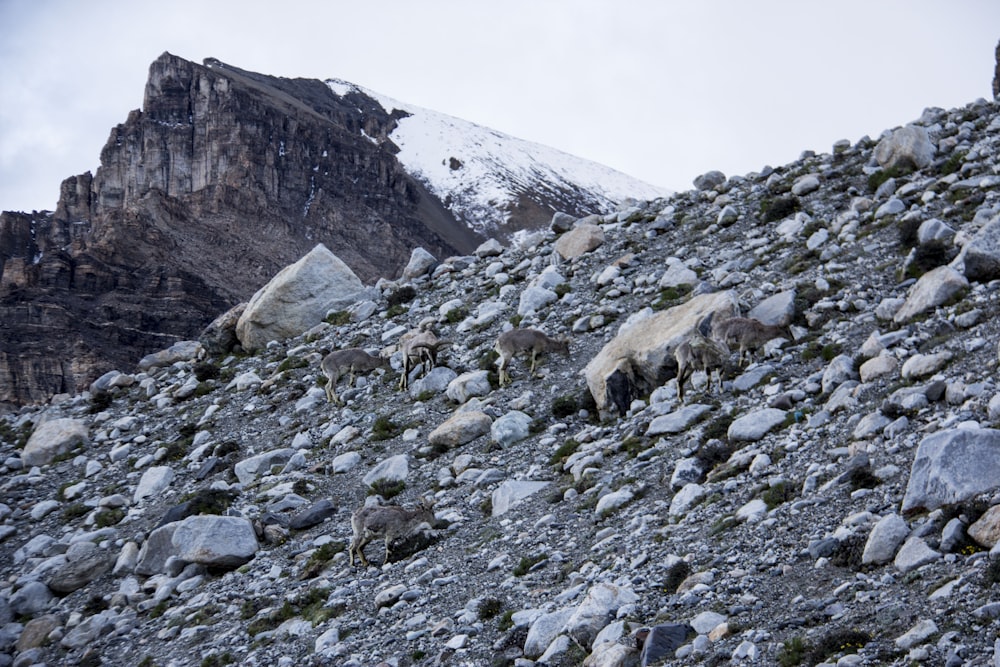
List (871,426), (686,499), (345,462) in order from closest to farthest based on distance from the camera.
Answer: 1. (871,426)
2. (686,499)
3. (345,462)

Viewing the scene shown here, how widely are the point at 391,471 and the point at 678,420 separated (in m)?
5.92

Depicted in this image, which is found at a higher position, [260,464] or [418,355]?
[418,355]

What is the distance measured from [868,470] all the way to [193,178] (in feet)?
364

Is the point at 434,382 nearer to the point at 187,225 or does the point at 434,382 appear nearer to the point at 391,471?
the point at 391,471

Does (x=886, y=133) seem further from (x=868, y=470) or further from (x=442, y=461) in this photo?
(x=868, y=470)

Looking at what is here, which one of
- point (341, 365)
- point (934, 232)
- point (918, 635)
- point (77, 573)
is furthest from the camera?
point (341, 365)

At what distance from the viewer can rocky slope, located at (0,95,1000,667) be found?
28.4 ft

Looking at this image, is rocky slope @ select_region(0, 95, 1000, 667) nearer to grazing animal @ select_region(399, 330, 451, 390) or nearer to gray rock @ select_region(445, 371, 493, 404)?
gray rock @ select_region(445, 371, 493, 404)

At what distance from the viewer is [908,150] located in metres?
23.0

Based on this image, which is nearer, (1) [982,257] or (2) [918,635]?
(2) [918,635]

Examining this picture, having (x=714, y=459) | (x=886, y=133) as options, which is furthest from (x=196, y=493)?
(x=886, y=133)

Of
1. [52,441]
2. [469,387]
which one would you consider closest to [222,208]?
[52,441]

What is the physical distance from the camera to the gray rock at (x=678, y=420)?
1444 cm

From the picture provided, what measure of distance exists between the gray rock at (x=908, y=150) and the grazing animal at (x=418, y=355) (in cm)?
1303
